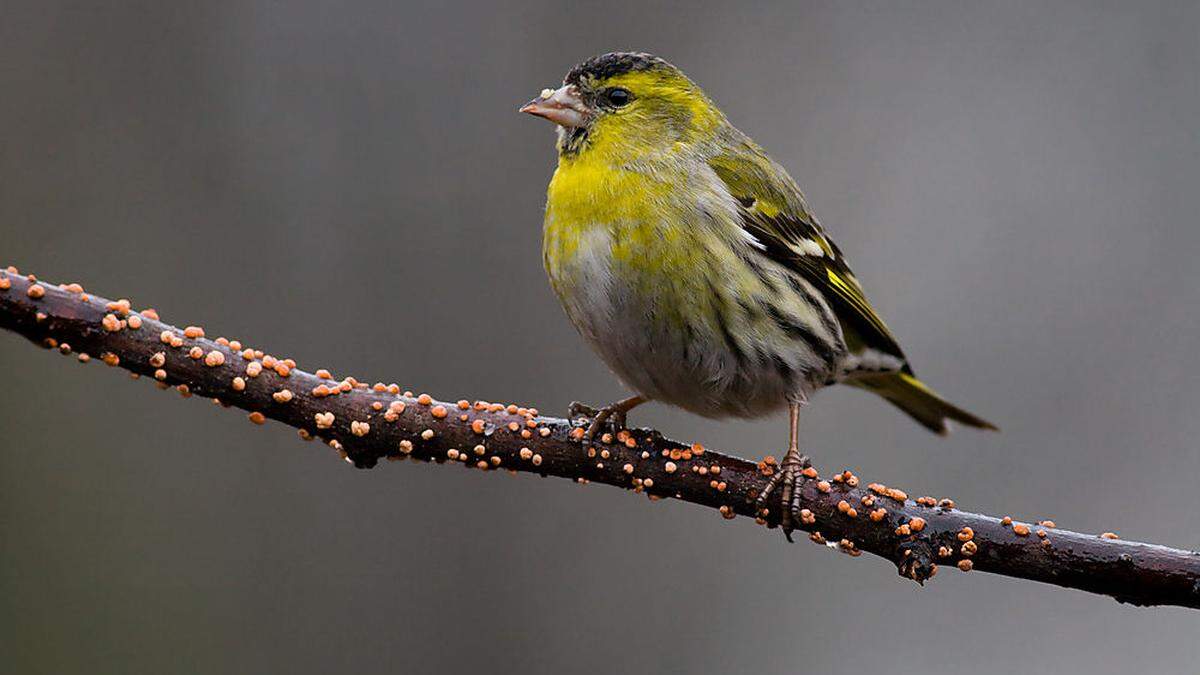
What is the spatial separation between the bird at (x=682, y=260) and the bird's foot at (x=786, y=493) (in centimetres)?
31

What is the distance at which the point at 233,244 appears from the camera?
17.8 feet

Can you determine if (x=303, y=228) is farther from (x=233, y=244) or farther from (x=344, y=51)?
(x=344, y=51)

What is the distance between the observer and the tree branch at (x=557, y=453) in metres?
2.30

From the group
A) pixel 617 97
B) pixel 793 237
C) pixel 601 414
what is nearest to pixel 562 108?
pixel 617 97

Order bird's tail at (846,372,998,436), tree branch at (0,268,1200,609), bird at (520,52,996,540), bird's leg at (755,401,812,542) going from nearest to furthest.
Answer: tree branch at (0,268,1200,609)
bird's leg at (755,401,812,542)
bird at (520,52,996,540)
bird's tail at (846,372,998,436)

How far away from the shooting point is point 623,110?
3580mm

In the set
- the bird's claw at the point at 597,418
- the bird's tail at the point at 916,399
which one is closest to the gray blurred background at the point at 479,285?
the bird's tail at the point at 916,399

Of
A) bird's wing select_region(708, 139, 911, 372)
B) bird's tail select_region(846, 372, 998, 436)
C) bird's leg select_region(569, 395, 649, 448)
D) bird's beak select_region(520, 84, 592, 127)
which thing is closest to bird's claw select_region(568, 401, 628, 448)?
bird's leg select_region(569, 395, 649, 448)

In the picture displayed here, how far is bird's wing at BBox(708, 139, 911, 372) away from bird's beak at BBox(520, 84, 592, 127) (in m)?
0.42

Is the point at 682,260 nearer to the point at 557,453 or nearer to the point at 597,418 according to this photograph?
the point at 597,418

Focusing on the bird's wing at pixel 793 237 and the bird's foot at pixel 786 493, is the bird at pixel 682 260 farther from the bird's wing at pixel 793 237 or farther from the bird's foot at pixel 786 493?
the bird's foot at pixel 786 493

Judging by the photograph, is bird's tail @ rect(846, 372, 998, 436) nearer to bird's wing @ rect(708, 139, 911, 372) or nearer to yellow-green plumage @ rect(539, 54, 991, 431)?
bird's wing @ rect(708, 139, 911, 372)

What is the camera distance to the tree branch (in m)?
2.30

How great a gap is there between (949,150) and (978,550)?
12.3 ft
